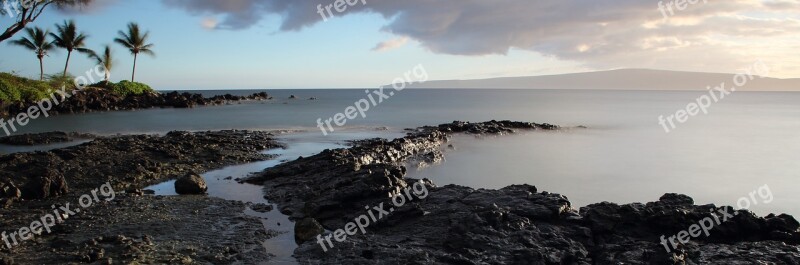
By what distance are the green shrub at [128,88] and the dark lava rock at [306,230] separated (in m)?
53.4

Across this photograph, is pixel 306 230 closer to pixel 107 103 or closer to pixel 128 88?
pixel 107 103

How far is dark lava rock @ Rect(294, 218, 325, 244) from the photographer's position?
8.86 meters

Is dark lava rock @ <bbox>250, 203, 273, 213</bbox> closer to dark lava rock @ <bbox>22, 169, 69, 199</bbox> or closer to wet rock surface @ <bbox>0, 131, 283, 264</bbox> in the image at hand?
wet rock surface @ <bbox>0, 131, 283, 264</bbox>

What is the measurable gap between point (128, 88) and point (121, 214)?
177 ft

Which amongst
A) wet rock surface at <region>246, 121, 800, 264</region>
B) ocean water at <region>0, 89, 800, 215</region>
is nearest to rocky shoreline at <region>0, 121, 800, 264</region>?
wet rock surface at <region>246, 121, 800, 264</region>

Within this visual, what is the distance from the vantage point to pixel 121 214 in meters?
9.91

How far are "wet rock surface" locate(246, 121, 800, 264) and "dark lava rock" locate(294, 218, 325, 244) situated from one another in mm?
518

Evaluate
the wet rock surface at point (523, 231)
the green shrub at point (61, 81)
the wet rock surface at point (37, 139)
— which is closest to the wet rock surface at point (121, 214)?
the wet rock surface at point (523, 231)

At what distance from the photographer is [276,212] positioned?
35.5ft

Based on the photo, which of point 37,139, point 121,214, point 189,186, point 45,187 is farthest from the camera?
point 37,139

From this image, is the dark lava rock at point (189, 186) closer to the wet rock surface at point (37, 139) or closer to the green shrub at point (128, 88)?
the wet rock surface at point (37, 139)

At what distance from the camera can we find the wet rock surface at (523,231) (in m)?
7.40

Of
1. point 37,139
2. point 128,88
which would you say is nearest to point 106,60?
point 128,88

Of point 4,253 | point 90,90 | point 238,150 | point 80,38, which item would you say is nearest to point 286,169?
point 238,150
